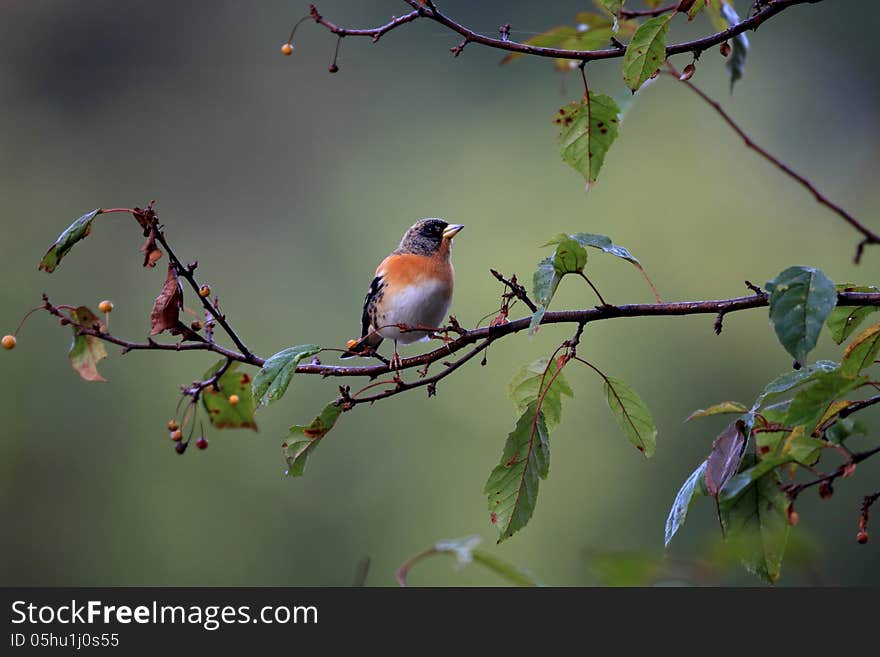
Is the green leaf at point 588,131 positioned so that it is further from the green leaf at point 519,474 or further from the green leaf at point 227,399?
the green leaf at point 227,399

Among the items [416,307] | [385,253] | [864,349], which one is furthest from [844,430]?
[385,253]

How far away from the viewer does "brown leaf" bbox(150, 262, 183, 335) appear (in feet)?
6.18

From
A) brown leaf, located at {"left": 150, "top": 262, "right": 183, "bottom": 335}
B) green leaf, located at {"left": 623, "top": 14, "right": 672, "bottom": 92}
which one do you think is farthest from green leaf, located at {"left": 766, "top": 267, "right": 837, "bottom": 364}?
brown leaf, located at {"left": 150, "top": 262, "right": 183, "bottom": 335}

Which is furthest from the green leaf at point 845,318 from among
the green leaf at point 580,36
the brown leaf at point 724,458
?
the green leaf at point 580,36

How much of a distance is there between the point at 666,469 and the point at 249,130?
7.58m

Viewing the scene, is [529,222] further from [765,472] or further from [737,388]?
[765,472]

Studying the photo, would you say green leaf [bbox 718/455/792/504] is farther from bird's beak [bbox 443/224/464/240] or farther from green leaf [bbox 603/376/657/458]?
bird's beak [bbox 443/224/464/240]

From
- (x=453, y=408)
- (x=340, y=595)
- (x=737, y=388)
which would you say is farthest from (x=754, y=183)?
(x=340, y=595)

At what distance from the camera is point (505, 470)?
71.1 inches

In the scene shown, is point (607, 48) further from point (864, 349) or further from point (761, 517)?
point (761, 517)

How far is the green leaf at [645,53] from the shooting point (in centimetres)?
165

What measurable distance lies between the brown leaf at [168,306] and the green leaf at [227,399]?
0.21 metres

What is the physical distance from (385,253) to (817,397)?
327 inches

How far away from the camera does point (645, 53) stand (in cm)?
167
